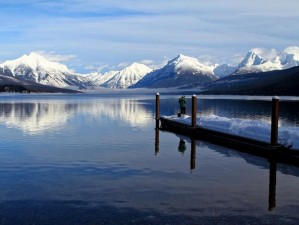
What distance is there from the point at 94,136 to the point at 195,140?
28.5 ft

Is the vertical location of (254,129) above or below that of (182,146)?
above

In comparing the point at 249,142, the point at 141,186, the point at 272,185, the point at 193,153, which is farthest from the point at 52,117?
the point at 272,185

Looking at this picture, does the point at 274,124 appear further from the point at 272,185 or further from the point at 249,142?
the point at 272,185

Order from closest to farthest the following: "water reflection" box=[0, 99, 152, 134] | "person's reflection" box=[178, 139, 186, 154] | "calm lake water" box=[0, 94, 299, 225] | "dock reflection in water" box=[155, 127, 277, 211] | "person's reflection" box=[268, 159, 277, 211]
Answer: "calm lake water" box=[0, 94, 299, 225], "person's reflection" box=[268, 159, 277, 211], "dock reflection in water" box=[155, 127, 277, 211], "person's reflection" box=[178, 139, 186, 154], "water reflection" box=[0, 99, 152, 134]

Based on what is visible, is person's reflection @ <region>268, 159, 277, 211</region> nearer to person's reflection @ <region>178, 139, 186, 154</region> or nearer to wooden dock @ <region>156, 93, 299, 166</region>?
wooden dock @ <region>156, 93, 299, 166</region>

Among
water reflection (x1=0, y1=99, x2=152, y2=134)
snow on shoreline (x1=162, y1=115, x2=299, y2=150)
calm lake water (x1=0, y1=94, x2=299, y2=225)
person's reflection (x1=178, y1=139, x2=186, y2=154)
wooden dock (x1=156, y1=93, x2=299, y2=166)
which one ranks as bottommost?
water reflection (x1=0, y1=99, x2=152, y2=134)

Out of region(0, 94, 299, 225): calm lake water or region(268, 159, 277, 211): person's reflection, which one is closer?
region(0, 94, 299, 225): calm lake water

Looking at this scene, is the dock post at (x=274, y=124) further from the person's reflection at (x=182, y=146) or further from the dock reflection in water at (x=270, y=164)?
the person's reflection at (x=182, y=146)

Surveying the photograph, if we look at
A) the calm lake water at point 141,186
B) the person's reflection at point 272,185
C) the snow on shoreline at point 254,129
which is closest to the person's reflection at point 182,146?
the calm lake water at point 141,186

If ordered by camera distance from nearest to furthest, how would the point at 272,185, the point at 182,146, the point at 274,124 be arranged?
the point at 272,185, the point at 274,124, the point at 182,146

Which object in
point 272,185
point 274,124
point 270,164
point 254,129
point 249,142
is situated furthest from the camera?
point 254,129

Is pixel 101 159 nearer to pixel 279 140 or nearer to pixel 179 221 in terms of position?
pixel 279 140

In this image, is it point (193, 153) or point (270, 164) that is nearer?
point (270, 164)

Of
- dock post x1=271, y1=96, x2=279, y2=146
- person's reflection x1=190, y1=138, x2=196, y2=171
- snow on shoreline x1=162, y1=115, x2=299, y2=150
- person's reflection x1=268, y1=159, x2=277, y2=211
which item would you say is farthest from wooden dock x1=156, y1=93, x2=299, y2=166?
person's reflection x1=190, y1=138, x2=196, y2=171
